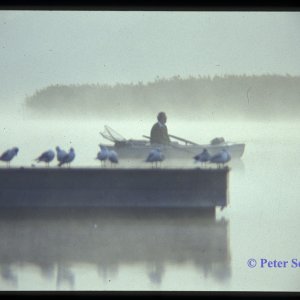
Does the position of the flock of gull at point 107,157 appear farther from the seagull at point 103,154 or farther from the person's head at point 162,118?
the person's head at point 162,118

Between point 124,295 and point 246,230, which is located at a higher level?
point 246,230

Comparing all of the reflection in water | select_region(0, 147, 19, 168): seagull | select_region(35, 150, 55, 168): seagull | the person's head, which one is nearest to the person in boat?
the person's head

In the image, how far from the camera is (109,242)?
3.56 meters

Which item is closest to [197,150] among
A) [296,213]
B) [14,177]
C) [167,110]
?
[167,110]

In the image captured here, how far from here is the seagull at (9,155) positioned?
140 inches

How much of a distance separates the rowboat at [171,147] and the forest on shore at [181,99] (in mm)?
90

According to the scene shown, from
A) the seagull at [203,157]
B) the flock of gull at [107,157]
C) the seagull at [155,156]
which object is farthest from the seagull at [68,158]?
the seagull at [203,157]

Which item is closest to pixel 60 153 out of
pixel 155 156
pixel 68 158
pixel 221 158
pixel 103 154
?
pixel 68 158

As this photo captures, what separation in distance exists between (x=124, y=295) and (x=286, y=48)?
114 cm

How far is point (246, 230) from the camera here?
3.56 metres

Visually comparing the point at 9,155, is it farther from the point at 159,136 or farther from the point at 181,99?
the point at 181,99

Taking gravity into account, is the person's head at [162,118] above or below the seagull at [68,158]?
above

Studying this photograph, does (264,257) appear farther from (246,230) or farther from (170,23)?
(170,23)

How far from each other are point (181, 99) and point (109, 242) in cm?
62
